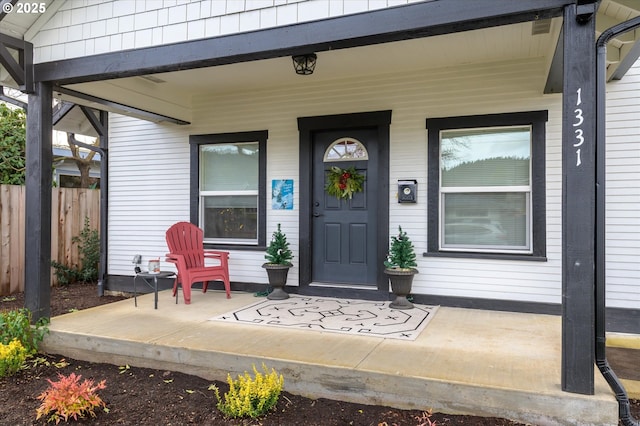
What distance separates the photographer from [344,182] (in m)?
5.09

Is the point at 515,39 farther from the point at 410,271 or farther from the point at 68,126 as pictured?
the point at 68,126

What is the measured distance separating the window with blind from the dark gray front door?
0.73 m

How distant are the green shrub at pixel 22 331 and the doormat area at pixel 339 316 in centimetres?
145

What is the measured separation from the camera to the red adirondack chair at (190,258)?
4.79m

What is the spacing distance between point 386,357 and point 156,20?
3.19 metres

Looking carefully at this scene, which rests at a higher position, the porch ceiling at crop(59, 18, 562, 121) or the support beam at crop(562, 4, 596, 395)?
the porch ceiling at crop(59, 18, 562, 121)

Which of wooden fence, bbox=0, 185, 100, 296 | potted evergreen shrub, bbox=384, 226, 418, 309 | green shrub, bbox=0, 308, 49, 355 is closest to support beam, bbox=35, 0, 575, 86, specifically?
green shrub, bbox=0, 308, 49, 355

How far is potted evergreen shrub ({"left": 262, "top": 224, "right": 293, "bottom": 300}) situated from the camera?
499 cm

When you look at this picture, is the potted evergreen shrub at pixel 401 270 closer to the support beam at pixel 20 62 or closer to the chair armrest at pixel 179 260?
the chair armrest at pixel 179 260

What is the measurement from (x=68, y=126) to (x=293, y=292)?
13.6ft

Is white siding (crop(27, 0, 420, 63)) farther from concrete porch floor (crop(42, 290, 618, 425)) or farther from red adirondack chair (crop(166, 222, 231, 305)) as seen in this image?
concrete porch floor (crop(42, 290, 618, 425))

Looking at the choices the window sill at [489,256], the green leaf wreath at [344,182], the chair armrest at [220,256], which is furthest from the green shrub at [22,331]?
the window sill at [489,256]

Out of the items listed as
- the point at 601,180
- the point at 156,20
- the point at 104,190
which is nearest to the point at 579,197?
the point at 601,180

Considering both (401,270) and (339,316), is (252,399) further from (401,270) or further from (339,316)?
(401,270)
